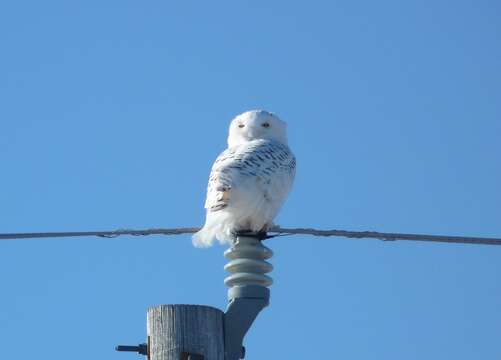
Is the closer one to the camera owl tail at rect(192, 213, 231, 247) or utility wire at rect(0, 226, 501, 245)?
utility wire at rect(0, 226, 501, 245)

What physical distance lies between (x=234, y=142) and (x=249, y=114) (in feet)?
0.89

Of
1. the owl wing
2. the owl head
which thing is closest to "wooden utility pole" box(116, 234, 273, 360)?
the owl wing

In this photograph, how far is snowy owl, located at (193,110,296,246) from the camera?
21.0ft

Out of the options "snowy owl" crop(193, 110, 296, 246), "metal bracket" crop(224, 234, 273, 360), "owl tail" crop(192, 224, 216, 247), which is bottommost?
"metal bracket" crop(224, 234, 273, 360)

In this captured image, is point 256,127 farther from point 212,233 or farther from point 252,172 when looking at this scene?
point 212,233

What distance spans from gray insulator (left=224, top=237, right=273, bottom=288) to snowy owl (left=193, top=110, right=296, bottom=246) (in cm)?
50

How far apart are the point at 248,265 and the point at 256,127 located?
3.65 metres

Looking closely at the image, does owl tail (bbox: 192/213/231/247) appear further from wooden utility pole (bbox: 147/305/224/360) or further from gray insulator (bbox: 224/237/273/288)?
wooden utility pole (bbox: 147/305/224/360)

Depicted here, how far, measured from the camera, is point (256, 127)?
8.89 metres

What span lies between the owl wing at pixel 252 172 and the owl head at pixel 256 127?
0.96 metres

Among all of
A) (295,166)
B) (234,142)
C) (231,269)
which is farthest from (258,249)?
(234,142)

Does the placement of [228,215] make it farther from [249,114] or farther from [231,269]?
[249,114]

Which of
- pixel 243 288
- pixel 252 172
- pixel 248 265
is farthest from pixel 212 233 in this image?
pixel 243 288

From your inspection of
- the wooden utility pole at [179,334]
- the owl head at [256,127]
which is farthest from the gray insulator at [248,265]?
the owl head at [256,127]
